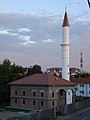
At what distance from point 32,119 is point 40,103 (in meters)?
28.0

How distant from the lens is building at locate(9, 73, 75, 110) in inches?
2433

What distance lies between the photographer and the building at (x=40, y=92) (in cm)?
6180

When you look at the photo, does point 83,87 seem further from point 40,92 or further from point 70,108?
point 70,108

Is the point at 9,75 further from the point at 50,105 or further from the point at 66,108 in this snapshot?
the point at 66,108

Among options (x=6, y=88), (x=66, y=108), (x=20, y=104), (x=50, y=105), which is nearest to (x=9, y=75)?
(x=6, y=88)

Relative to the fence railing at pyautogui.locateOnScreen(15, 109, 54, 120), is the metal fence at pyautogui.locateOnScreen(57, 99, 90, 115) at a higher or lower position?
lower

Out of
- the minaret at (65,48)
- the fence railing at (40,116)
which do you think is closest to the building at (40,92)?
the minaret at (65,48)

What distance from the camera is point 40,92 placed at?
62.5 metres

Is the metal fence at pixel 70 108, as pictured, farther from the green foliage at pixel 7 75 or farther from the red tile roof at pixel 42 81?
the green foliage at pixel 7 75

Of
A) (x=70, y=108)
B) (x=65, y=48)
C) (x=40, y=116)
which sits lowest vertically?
(x=70, y=108)

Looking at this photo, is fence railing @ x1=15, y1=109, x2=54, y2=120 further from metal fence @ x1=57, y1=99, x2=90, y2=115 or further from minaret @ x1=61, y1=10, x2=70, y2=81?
minaret @ x1=61, y1=10, x2=70, y2=81

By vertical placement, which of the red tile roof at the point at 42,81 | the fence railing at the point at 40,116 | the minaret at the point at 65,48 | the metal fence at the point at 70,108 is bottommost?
the metal fence at the point at 70,108

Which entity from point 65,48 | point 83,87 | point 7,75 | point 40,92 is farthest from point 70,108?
point 83,87

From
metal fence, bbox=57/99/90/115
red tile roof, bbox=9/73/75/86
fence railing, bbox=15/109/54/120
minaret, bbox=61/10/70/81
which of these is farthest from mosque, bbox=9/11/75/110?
fence railing, bbox=15/109/54/120
